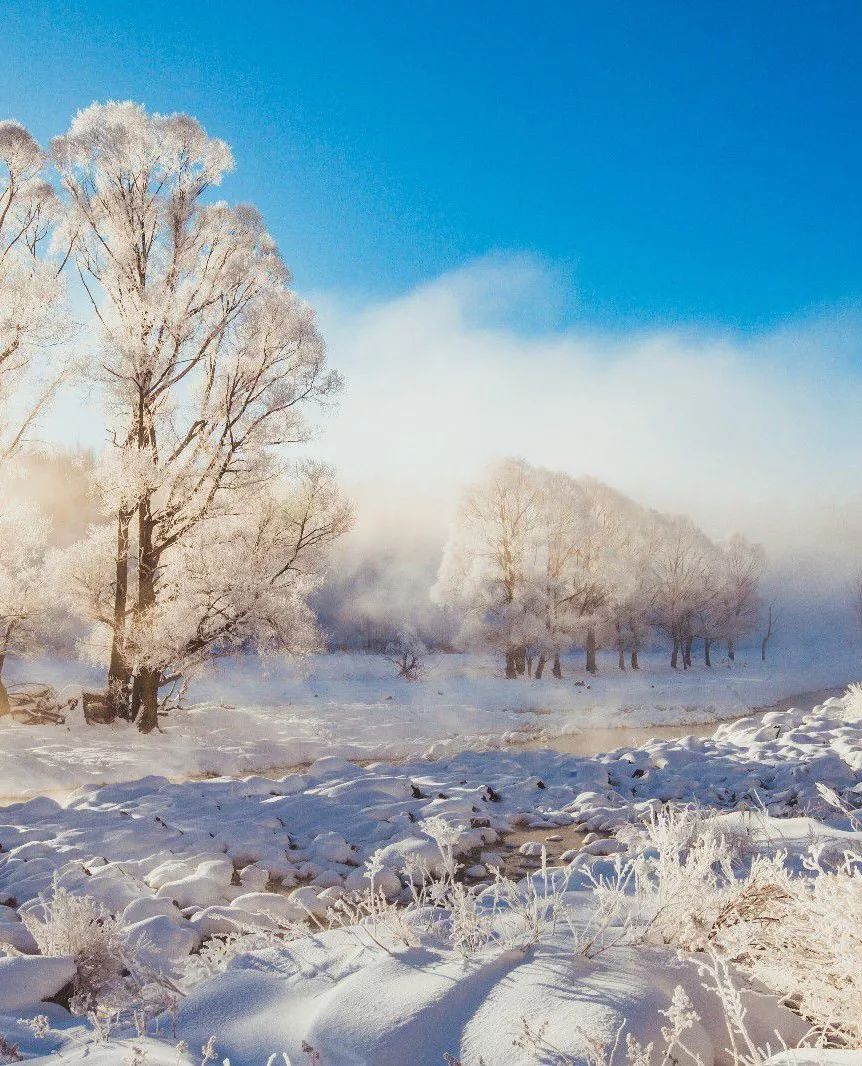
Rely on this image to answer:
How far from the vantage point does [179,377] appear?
45.9ft

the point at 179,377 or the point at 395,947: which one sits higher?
the point at 179,377

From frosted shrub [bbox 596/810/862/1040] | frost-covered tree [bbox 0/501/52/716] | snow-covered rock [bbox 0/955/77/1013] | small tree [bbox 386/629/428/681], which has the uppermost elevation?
frost-covered tree [bbox 0/501/52/716]

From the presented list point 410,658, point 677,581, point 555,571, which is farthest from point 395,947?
point 677,581

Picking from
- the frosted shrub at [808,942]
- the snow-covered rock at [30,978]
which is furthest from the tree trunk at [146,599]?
the frosted shrub at [808,942]

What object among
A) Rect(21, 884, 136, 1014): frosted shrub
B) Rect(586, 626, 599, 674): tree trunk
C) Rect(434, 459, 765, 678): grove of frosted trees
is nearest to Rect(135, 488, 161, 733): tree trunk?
Rect(21, 884, 136, 1014): frosted shrub

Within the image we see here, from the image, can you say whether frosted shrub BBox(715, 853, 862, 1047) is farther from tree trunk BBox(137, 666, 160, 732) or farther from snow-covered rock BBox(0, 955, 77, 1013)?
tree trunk BBox(137, 666, 160, 732)

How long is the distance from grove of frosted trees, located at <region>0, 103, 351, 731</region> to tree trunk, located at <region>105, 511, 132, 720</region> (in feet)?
0.10

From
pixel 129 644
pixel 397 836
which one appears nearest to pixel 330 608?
pixel 129 644

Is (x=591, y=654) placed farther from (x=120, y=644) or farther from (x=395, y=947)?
(x=395, y=947)

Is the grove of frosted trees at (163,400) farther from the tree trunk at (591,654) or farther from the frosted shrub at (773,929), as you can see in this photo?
the tree trunk at (591,654)

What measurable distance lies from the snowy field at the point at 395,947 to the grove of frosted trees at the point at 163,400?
300 inches

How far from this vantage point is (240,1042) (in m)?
2.30

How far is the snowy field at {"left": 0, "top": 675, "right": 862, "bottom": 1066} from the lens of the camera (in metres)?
2.22

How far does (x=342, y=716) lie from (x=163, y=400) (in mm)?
8564
